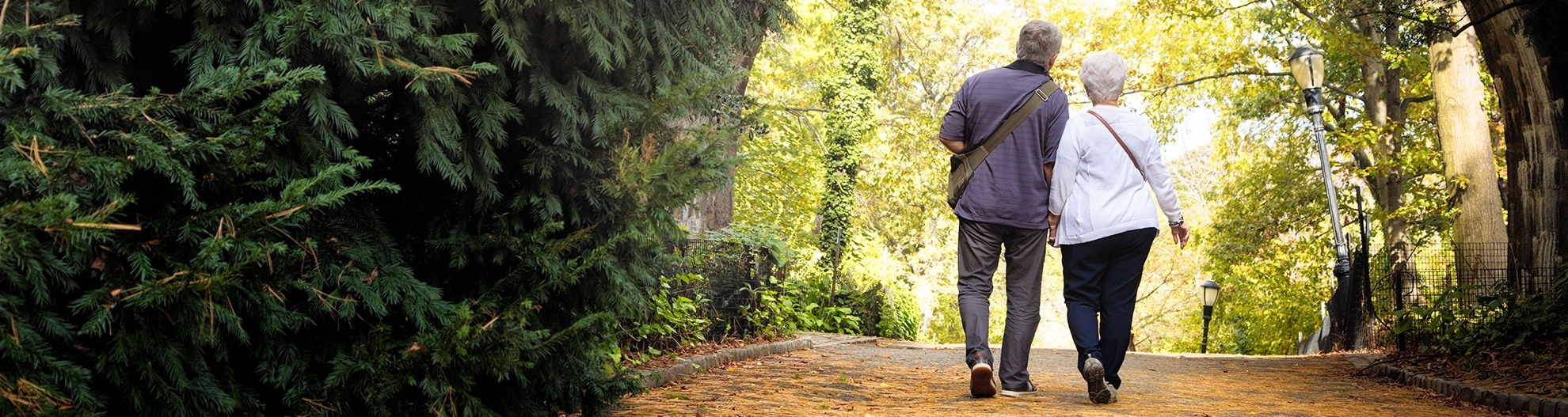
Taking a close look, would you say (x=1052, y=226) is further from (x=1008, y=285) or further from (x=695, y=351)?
(x=695, y=351)

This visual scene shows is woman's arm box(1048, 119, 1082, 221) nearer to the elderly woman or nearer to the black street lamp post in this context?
the elderly woman

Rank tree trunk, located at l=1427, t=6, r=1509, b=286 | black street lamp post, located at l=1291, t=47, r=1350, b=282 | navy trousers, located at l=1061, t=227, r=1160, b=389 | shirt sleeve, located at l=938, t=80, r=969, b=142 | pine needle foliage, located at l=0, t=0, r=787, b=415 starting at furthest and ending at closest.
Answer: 1. black street lamp post, located at l=1291, t=47, r=1350, b=282
2. tree trunk, located at l=1427, t=6, r=1509, b=286
3. shirt sleeve, located at l=938, t=80, r=969, b=142
4. navy trousers, located at l=1061, t=227, r=1160, b=389
5. pine needle foliage, located at l=0, t=0, r=787, b=415

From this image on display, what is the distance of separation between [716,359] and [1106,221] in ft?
10.7

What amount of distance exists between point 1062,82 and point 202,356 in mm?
21617

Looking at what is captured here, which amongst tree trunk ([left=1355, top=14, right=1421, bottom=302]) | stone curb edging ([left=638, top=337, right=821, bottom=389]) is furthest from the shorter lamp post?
stone curb edging ([left=638, top=337, right=821, bottom=389])

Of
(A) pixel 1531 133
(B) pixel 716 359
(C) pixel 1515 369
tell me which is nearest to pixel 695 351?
(B) pixel 716 359

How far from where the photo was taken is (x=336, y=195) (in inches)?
106

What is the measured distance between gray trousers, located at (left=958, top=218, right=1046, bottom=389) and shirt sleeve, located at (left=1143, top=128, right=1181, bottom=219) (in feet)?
1.95

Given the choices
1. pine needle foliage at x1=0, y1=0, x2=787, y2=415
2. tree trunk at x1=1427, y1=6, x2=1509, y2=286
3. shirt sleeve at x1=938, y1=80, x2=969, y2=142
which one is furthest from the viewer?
tree trunk at x1=1427, y1=6, x2=1509, y2=286

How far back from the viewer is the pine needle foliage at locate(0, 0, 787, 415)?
8.09ft

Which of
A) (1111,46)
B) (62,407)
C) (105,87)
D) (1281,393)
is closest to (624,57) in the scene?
(105,87)

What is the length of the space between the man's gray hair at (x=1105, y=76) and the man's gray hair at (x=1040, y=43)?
0.21 metres

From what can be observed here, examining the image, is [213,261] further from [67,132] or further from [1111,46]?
[1111,46]

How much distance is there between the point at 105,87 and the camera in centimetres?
276
